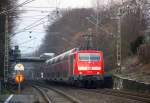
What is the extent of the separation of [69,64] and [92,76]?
3569 mm

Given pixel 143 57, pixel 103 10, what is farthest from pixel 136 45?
pixel 103 10

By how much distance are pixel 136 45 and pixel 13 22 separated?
50.6ft

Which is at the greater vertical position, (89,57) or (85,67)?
(89,57)

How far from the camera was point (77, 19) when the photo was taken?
9081cm

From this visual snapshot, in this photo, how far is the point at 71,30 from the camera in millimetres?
97938

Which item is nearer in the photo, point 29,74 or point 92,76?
point 92,76

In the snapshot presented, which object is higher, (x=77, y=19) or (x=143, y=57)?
(x=77, y=19)

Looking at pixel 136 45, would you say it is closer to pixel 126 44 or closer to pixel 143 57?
pixel 126 44

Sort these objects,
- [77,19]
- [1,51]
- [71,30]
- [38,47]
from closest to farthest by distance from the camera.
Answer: [1,51] < [77,19] < [71,30] < [38,47]

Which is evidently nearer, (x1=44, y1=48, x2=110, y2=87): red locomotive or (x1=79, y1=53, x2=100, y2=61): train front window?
(x1=44, y1=48, x2=110, y2=87): red locomotive

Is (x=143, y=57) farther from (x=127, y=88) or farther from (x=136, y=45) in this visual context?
(x=127, y=88)

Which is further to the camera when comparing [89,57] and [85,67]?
[89,57]

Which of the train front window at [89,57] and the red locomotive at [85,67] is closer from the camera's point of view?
the red locomotive at [85,67]

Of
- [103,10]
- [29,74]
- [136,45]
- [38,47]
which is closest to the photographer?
[136,45]
